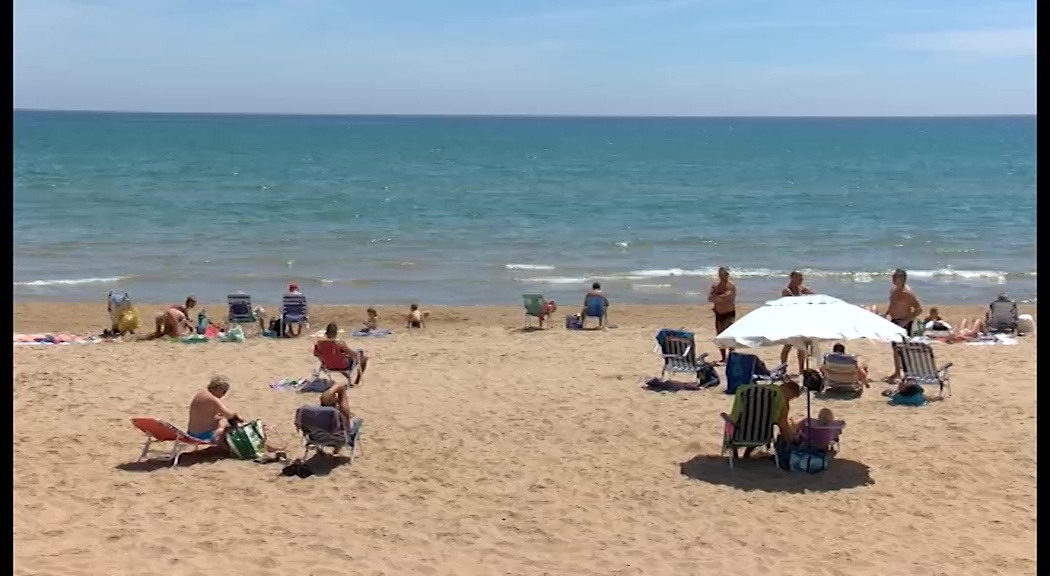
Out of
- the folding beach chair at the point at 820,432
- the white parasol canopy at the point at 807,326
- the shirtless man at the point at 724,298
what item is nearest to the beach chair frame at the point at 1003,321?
the shirtless man at the point at 724,298

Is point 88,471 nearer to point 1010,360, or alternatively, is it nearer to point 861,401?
point 861,401

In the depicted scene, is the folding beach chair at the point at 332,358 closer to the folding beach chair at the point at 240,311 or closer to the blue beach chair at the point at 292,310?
the blue beach chair at the point at 292,310

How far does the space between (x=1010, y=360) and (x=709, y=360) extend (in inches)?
134

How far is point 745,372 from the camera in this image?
10.9 m

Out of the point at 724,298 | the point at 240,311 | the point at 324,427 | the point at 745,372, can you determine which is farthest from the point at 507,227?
the point at 324,427

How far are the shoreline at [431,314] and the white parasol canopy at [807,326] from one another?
27.4 ft

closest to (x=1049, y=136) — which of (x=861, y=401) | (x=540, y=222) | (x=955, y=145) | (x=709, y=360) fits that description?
(x=861, y=401)

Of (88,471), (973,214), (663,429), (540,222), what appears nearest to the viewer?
(88,471)

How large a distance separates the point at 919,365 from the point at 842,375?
2.37 feet

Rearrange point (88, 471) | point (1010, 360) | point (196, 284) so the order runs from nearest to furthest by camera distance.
Answer: point (88, 471) < point (1010, 360) < point (196, 284)

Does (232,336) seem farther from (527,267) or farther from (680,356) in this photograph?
(527,267)

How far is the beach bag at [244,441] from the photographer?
891 centimetres

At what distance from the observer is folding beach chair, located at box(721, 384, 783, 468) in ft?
28.0

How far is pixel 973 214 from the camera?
4094 cm
